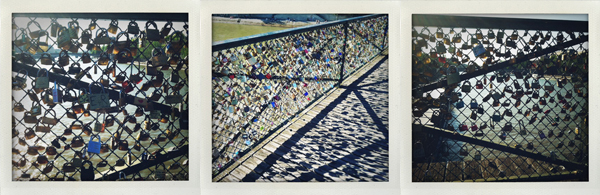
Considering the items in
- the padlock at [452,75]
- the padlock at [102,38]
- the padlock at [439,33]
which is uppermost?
the padlock at [439,33]

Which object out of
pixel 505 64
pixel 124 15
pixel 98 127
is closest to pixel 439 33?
pixel 505 64

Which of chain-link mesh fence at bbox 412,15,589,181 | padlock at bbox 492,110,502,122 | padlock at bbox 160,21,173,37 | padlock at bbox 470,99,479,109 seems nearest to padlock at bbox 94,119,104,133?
padlock at bbox 160,21,173,37

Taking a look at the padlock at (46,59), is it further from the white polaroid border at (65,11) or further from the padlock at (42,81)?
the white polaroid border at (65,11)

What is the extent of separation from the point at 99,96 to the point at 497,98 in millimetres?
2644

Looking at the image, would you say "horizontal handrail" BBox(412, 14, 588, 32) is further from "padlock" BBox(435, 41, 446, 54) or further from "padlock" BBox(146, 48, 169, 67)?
"padlock" BBox(146, 48, 169, 67)

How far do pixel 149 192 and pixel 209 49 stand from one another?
1.04 metres

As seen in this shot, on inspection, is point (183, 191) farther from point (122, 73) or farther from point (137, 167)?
point (122, 73)

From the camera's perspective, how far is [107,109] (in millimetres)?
1820

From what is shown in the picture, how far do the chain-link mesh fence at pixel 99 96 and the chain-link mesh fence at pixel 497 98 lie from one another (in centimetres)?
161

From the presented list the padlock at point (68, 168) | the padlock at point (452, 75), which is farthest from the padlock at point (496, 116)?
the padlock at point (68, 168)

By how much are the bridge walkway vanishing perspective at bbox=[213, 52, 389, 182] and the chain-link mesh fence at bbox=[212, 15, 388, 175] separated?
0.08 metres

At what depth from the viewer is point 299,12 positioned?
183 centimetres

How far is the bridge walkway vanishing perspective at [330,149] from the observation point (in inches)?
73.4

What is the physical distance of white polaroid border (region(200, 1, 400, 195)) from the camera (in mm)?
1790
